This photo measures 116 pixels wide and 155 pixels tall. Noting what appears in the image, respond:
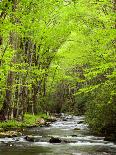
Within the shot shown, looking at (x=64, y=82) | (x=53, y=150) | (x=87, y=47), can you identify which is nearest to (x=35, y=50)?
(x=87, y=47)

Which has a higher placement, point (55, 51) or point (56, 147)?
point (55, 51)

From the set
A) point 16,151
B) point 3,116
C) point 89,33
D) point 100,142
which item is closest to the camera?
point 16,151

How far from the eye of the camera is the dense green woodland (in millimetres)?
19384

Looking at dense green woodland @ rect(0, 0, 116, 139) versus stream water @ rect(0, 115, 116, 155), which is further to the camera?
dense green woodland @ rect(0, 0, 116, 139)

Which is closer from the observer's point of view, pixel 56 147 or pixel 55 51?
pixel 56 147

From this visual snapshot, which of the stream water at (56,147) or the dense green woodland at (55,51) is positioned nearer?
the stream water at (56,147)

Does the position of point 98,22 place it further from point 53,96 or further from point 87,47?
point 53,96

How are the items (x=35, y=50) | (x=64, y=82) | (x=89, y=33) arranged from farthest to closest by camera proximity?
1. (x=64, y=82)
2. (x=35, y=50)
3. (x=89, y=33)

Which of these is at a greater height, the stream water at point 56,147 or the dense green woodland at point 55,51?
the dense green woodland at point 55,51

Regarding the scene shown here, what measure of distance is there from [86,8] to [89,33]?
7.79 ft

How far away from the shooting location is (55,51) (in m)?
39.8

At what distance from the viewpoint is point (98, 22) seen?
2942cm

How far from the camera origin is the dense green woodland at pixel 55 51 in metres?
19.4

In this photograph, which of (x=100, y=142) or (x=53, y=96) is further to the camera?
(x=53, y=96)
